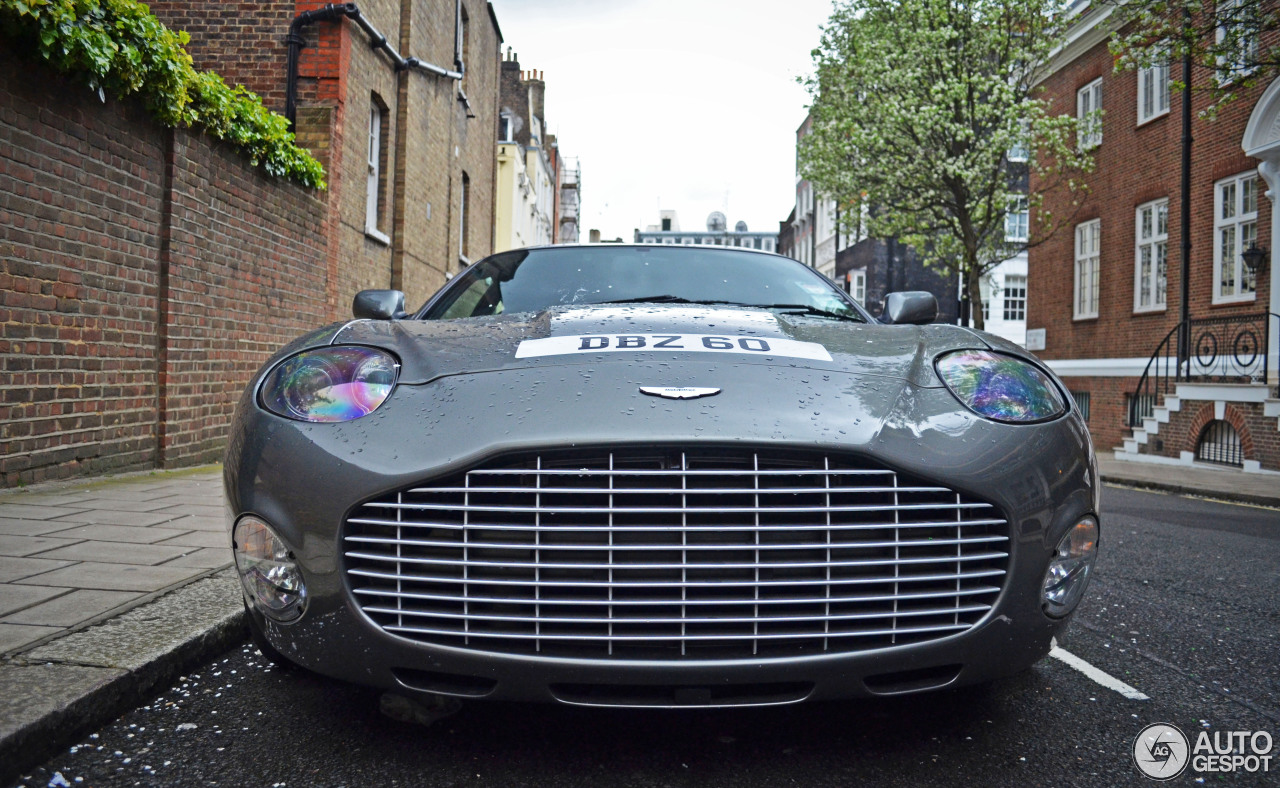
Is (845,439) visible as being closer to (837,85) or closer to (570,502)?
(570,502)

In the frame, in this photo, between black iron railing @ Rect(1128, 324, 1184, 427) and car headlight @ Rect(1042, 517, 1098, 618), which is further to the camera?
black iron railing @ Rect(1128, 324, 1184, 427)

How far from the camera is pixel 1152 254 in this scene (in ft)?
54.8

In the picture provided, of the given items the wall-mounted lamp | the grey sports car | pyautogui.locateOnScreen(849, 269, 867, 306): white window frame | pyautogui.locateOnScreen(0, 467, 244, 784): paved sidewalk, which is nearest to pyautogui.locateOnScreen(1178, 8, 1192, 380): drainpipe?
the wall-mounted lamp

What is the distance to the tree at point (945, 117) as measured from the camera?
17.1 meters

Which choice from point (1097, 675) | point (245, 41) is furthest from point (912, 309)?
point (245, 41)

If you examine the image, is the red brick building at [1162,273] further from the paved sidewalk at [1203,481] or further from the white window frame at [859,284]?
the white window frame at [859,284]

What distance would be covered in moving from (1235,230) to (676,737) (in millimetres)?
15569

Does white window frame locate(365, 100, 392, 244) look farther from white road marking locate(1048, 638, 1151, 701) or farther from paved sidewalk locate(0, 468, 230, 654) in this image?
white road marking locate(1048, 638, 1151, 701)

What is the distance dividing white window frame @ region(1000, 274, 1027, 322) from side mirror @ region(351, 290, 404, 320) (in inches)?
1367

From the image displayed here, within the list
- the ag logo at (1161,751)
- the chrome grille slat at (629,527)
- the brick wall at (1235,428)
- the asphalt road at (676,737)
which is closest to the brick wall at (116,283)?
the asphalt road at (676,737)

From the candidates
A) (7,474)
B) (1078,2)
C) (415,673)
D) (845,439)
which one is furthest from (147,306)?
(1078,2)

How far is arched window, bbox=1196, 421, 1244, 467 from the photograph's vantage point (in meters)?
13.0

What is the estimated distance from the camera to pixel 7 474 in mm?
5156

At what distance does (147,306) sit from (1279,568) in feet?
23.8
